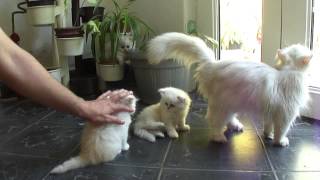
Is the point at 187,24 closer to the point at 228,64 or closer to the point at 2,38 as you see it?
the point at 228,64

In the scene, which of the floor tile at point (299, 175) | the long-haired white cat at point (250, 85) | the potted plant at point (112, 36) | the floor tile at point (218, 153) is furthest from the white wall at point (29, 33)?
the floor tile at point (299, 175)

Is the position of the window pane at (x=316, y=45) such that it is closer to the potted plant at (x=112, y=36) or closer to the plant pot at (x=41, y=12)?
the potted plant at (x=112, y=36)

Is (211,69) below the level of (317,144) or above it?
above

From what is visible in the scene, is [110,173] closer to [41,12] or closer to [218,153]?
[218,153]

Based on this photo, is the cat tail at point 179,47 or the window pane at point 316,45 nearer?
the cat tail at point 179,47

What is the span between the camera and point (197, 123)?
1.81m

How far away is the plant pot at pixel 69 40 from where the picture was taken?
2.20 metres

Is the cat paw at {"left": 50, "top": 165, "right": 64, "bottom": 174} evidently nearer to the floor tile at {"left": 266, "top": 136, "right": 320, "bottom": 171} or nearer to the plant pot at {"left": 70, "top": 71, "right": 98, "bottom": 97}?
the floor tile at {"left": 266, "top": 136, "right": 320, "bottom": 171}

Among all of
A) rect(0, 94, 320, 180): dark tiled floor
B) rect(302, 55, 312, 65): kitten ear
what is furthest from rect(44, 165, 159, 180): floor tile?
rect(302, 55, 312, 65): kitten ear

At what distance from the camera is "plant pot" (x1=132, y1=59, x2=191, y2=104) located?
6.77 feet

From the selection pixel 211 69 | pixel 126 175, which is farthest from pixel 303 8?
pixel 126 175

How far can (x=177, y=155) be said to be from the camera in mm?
1449

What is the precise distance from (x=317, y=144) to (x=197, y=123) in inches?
21.3

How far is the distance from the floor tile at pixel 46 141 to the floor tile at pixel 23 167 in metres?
0.05
